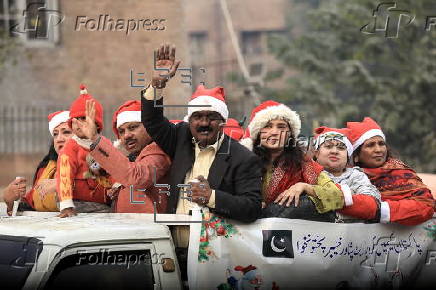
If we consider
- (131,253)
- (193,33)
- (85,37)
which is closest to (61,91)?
(85,37)

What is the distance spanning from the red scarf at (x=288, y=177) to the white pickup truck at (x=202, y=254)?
1.30 feet

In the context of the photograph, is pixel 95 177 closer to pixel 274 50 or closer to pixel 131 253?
pixel 131 253

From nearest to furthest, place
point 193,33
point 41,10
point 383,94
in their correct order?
point 41,10, point 383,94, point 193,33

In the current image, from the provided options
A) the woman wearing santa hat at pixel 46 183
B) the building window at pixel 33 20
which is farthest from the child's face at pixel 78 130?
the building window at pixel 33 20

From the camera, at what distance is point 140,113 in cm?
541

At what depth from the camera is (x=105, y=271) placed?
432 cm

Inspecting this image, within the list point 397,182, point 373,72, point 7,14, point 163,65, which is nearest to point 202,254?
point 163,65

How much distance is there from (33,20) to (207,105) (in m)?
15.4

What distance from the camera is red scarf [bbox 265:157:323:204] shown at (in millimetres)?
5090

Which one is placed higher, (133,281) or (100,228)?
(100,228)

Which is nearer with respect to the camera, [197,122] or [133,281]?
[133,281]

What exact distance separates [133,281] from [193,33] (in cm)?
3999

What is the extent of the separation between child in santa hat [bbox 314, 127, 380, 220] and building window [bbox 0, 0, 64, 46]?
14128mm

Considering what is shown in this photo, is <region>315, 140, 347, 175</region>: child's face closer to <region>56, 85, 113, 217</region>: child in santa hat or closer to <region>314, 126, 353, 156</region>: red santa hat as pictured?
<region>314, 126, 353, 156</region>: red santa hat
